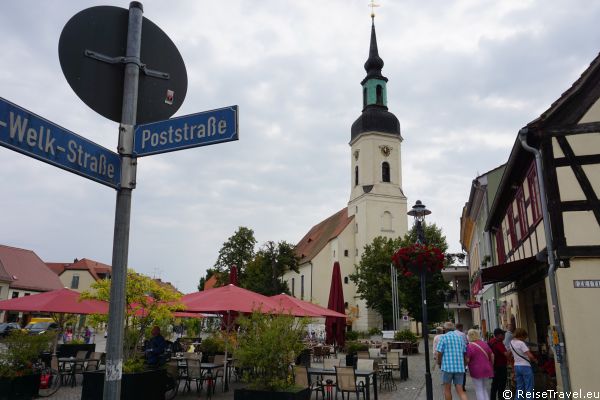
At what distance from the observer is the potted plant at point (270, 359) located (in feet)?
25.1

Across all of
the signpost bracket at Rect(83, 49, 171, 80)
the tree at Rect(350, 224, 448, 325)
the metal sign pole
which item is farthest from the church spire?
the metal sign pole

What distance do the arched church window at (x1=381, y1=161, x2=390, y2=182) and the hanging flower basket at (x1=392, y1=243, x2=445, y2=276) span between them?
43456 millimetres

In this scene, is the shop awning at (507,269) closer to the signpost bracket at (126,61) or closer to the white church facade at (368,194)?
the signpost bracket at (126,61)

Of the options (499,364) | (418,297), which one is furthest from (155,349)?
(418,297)

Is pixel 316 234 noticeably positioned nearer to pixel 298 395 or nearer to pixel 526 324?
pixel 526 324

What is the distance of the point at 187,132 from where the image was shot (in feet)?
10.0

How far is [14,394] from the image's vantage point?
377 inches

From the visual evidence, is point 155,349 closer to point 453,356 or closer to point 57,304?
point 57,304

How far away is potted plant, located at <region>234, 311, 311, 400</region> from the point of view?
25.1 ft

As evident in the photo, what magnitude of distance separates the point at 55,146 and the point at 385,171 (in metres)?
53.6

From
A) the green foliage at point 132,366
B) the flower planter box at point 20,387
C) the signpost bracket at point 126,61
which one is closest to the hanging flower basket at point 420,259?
the green foliage at point 132,366

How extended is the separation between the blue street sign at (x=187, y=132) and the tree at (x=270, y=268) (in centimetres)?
4498

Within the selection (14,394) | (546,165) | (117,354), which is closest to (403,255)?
(546,165)

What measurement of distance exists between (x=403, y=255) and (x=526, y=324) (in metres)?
6.46
